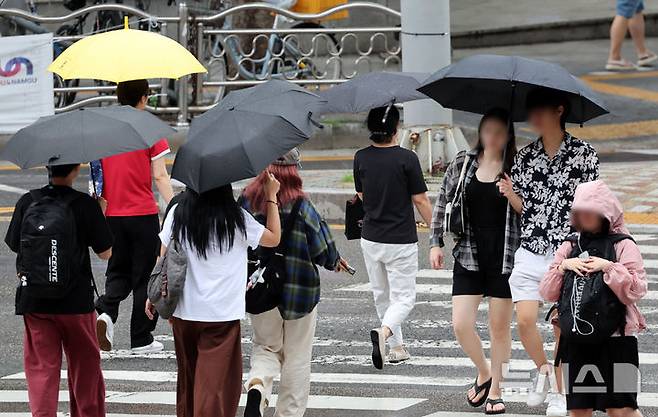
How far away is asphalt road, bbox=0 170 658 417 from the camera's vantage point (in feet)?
26.1

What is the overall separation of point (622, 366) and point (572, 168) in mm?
1277

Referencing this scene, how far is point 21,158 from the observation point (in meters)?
6.66

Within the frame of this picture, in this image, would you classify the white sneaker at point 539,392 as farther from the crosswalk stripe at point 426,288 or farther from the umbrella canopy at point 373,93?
the crosswalk stripe at point 426,288

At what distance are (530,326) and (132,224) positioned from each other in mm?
2785

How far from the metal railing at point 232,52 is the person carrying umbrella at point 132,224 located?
8.41m

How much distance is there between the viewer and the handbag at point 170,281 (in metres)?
6.47

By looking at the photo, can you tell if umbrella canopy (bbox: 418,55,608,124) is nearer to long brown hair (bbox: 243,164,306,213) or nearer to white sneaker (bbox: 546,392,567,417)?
long brown hair (bbox: 243,164,306,213)

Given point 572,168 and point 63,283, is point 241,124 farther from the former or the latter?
point 572,168

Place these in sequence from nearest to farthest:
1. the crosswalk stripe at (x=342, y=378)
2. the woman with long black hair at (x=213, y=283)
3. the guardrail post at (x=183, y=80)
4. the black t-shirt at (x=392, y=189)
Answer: the woman with long black hair at (x=213, y=283), the crosswalk stripe at (x=342, y=378), the black t-shirt at (x=392, y=189), the guardrail post at (x=183, y=80)

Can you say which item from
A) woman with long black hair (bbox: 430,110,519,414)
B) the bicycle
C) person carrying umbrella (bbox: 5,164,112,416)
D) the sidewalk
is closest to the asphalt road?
woman with long black hair (bbox: 430,110,519,414)

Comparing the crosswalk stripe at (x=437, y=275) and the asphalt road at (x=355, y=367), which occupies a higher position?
the asphalt road at (x=355, y=367)

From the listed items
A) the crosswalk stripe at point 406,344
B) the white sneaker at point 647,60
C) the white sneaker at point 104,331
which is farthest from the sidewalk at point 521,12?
the white sneaker at point 104,331

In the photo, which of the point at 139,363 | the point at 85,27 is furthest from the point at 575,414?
the point at 85,27

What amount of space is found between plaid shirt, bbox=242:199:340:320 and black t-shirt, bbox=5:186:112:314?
904 mm
